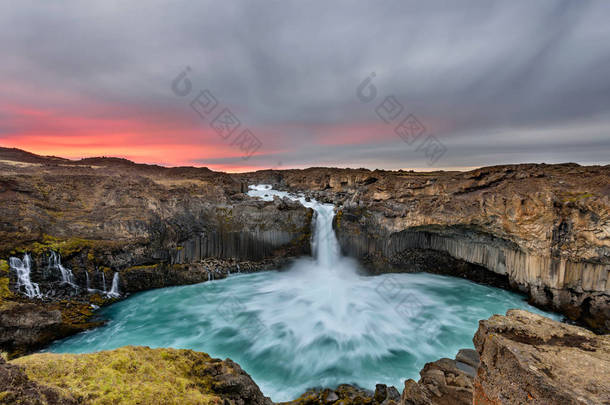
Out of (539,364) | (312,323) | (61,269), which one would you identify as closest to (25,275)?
(61,269)

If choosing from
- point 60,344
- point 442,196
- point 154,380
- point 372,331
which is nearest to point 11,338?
point 60,344

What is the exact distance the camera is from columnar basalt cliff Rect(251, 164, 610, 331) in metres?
11.7

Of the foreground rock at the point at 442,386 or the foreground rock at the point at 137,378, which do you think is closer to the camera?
the foreground rock at the point at 137,378

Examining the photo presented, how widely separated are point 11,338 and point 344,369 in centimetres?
1213

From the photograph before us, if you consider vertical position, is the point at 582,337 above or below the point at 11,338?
above

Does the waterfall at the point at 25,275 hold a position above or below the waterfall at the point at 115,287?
above

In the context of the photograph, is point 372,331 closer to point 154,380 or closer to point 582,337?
point 582,337

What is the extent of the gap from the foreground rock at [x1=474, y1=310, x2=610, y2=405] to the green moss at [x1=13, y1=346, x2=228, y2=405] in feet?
13.5

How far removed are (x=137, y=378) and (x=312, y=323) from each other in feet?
33.2

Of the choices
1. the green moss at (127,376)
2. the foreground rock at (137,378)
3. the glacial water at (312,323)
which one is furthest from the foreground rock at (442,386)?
the green moss at (127,376)

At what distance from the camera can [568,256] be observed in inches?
474

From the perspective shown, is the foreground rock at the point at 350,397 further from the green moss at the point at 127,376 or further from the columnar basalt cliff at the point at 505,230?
the columnar basalt cliff at the point at 505,230

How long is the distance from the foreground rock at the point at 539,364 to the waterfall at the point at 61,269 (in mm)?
17437

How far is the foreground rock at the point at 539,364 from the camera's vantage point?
3014mm
